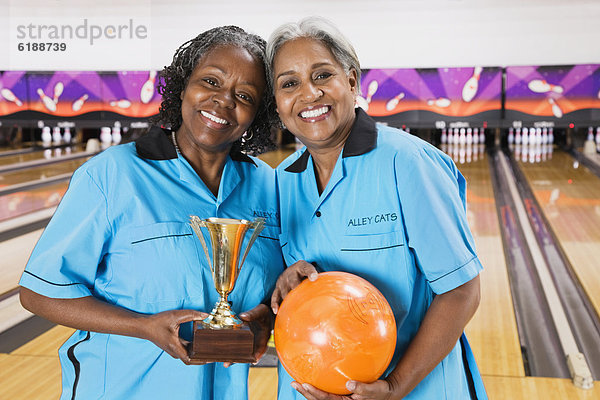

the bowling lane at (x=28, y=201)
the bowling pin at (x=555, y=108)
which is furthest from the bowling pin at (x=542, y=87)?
the bowling lane at (x=28, y=201)

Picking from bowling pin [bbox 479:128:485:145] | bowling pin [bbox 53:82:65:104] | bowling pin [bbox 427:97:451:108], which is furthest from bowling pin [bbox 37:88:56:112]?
bowling pin [bbox 479:128:485:145]

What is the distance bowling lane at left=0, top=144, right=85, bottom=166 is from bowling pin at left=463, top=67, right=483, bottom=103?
502 centimetres

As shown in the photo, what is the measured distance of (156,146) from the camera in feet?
4.18

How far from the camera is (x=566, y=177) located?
6094 millimetres

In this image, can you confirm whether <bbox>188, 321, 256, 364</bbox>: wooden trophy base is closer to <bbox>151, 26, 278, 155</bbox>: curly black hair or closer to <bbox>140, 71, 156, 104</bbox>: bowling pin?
<bbox>151, 26, 278, 155</bbox>: curly black hair

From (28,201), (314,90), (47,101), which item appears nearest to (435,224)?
(314,90)

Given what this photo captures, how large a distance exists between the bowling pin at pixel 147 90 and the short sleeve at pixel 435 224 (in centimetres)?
643

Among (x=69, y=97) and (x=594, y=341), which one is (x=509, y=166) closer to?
(x=594, y=341)

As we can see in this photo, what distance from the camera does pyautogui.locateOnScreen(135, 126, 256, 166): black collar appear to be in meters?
1.25

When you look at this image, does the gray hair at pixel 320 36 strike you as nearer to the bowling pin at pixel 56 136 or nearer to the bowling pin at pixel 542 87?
the bowling pin at pixel 542 87

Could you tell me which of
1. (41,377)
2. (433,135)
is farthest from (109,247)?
(433,135)

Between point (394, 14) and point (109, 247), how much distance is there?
5418 millimetres

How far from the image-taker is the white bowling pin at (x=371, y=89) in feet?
21.6

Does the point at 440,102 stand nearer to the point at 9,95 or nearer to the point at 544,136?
the point at 544,136
